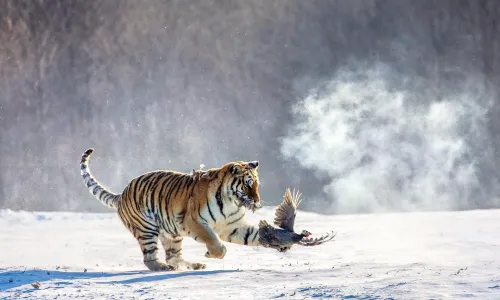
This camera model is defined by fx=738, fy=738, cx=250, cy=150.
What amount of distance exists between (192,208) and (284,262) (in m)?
3.03

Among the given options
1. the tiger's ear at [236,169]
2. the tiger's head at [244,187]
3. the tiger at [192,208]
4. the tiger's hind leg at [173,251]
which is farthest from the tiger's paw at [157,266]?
the tiger's ear at [236,169]

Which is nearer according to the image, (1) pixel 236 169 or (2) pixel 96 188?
(1) pixel 236 169

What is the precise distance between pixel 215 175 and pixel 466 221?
12525 millimetres

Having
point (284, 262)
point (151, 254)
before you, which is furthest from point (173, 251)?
point (284, 262)

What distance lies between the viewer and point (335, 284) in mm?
8055

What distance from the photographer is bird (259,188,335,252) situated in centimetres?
933

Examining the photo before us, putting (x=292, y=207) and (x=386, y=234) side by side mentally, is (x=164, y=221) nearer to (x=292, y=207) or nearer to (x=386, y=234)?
(x=292, y=207)

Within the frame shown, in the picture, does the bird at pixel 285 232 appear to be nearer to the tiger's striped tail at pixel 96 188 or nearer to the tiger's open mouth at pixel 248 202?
the tiger's open mouth at pixel 248 202

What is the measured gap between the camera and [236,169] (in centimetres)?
950

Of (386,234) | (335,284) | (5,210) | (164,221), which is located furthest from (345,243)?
(5,210)

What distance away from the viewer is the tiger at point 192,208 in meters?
9.48

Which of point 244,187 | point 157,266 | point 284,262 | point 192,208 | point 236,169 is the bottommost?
point 157,266

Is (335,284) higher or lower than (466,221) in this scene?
lower

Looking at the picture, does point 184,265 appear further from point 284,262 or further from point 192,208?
point 284,262
